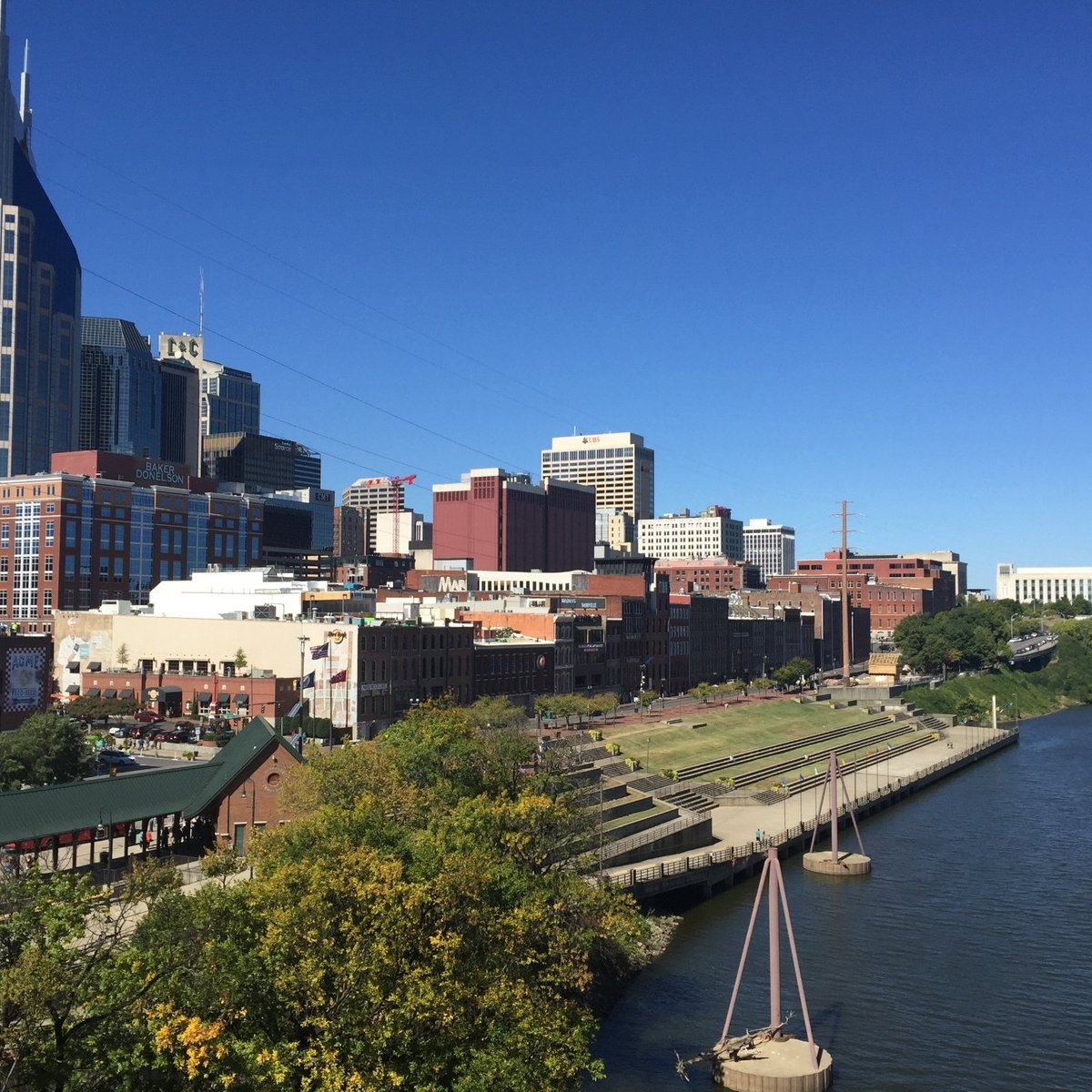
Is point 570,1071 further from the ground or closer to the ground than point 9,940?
closer to the ground

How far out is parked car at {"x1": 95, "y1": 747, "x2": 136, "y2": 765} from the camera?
9512cm

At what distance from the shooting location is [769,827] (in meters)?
93.7

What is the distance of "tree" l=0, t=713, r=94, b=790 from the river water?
124 ft

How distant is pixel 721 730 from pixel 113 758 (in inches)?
2518

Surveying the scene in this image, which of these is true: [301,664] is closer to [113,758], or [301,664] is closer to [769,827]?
[113,758]

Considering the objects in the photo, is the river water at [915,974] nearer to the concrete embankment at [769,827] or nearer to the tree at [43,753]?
the concrete embankment at [769,827]

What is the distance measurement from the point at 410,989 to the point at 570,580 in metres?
152

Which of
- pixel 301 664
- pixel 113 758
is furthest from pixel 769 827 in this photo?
pixel 113 758

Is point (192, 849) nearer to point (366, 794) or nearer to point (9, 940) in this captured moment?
point (366, 794)

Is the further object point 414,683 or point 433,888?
point 414,683

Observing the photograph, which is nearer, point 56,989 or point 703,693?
point 56,989

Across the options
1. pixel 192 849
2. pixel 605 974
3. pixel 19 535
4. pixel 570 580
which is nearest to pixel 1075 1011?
pixel 605 974

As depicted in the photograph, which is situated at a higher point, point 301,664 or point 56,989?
point 301,664

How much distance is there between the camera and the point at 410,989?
111 feet
